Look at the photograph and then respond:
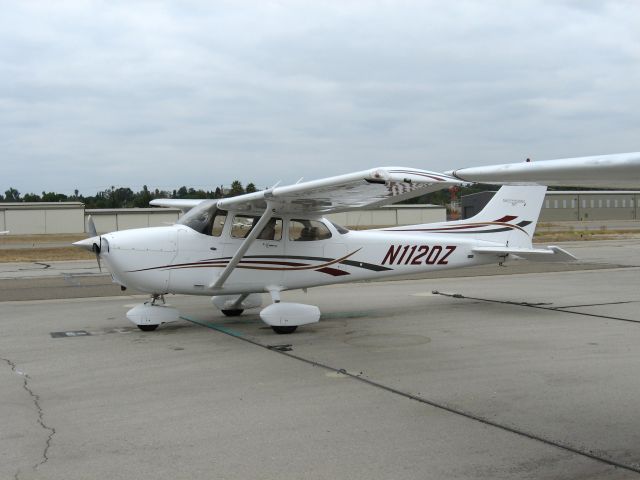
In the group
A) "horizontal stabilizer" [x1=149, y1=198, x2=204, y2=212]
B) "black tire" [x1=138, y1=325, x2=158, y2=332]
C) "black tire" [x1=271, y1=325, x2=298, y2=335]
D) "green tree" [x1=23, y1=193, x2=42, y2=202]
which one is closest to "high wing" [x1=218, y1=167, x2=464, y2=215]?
"black tire" [x1=271, y1=325, x2=298, y2=335]

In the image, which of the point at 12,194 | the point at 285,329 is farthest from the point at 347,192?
the point at 12,194

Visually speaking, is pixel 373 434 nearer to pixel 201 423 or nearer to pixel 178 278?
pixel 201 423

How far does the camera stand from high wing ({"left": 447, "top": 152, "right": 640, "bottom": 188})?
385cm

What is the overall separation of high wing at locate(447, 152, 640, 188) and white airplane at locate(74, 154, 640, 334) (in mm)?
3393

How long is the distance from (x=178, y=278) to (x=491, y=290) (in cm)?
822

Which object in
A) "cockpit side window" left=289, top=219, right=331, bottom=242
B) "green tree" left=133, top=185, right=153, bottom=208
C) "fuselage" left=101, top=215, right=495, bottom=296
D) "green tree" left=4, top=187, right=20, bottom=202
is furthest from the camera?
"green tree" left=4, top=187, right=20, bottom=202

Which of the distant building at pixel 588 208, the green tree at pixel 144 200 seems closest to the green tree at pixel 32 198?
the green tree at pixel 144 200

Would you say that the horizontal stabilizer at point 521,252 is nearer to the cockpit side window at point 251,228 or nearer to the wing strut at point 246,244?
the cockpit side window at point 251,228

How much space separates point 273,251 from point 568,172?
688 cm

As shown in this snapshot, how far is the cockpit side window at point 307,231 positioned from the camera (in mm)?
10797

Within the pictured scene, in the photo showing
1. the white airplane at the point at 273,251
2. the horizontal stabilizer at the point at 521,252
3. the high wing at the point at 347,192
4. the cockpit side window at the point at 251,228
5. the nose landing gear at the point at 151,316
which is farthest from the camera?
the horizontal stabilizer at the point at 521,252

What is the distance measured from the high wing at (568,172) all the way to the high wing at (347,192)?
55.1 inches

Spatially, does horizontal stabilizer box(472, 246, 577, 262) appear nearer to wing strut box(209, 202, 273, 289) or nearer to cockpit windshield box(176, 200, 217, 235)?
wing strut box(209, 202, 273, 289)

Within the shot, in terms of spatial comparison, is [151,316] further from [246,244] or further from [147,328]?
[246,244]
